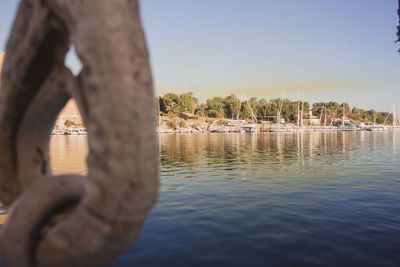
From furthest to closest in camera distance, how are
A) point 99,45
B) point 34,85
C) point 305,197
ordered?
point 305,197
point 34,85
point 99,45

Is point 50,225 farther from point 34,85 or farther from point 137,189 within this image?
point 34,85

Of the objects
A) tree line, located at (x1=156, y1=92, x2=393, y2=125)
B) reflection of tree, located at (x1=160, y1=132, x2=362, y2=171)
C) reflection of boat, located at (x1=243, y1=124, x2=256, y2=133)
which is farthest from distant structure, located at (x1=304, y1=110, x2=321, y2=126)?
reflection of tree, located at (x1=160, y1=132, x2=362, y2=171)

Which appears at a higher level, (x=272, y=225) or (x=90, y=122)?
(x=90, y=122)

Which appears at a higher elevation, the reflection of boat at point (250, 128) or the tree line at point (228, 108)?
the tree line at point (228, 108)

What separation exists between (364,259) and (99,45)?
5.73 metres

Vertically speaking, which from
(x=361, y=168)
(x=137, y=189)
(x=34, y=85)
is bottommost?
(x=361, y=168)

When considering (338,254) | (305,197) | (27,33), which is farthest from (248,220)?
(27,33)

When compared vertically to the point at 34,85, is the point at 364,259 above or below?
below

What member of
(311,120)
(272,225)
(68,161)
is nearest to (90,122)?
(272,225)

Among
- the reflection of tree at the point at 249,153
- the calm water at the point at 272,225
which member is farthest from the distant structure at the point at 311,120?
the calm water at the point at 272,225

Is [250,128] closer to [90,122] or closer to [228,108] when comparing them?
[228,108]

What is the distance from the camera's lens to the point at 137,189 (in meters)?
1.98

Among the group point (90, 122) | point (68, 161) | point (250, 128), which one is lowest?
point (68, 161)

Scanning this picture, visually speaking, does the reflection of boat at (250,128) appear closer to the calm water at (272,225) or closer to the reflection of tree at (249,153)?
the reflection of tree at (249,153)
